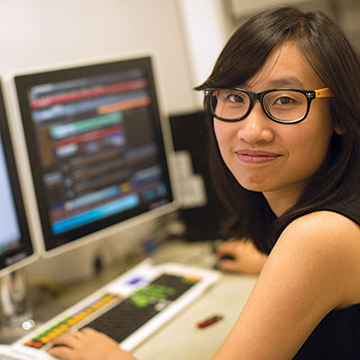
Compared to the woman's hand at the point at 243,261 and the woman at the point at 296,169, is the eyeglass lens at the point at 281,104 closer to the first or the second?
the woman at the point at 296,169

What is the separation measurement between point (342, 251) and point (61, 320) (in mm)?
698

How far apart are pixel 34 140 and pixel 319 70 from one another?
0.74m

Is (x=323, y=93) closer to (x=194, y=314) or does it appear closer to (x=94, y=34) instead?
(x=194, y=314)

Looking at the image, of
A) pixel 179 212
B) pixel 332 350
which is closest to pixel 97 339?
pixel 332 350

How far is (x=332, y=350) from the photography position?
101cm

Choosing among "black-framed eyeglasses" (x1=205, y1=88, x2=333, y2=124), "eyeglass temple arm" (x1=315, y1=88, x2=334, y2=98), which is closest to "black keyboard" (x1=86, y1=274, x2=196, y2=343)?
"black-framed eyeglasses" (x1=205, y1=88, x2=333, y2=124)

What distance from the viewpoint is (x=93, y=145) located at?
1.49 meters

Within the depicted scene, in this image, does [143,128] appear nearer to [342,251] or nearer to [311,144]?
[311,144]

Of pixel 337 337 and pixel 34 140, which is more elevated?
pixel 34 140

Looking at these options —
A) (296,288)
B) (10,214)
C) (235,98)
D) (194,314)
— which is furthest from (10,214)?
(296,288)

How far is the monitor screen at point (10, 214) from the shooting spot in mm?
1281

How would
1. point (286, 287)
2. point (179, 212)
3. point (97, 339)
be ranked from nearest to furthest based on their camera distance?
point (286, 287), point (97, 339), point (179, 212)

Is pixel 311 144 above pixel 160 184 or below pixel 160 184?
above

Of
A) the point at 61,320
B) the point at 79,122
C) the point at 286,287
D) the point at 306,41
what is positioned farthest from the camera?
the point at 79,122
